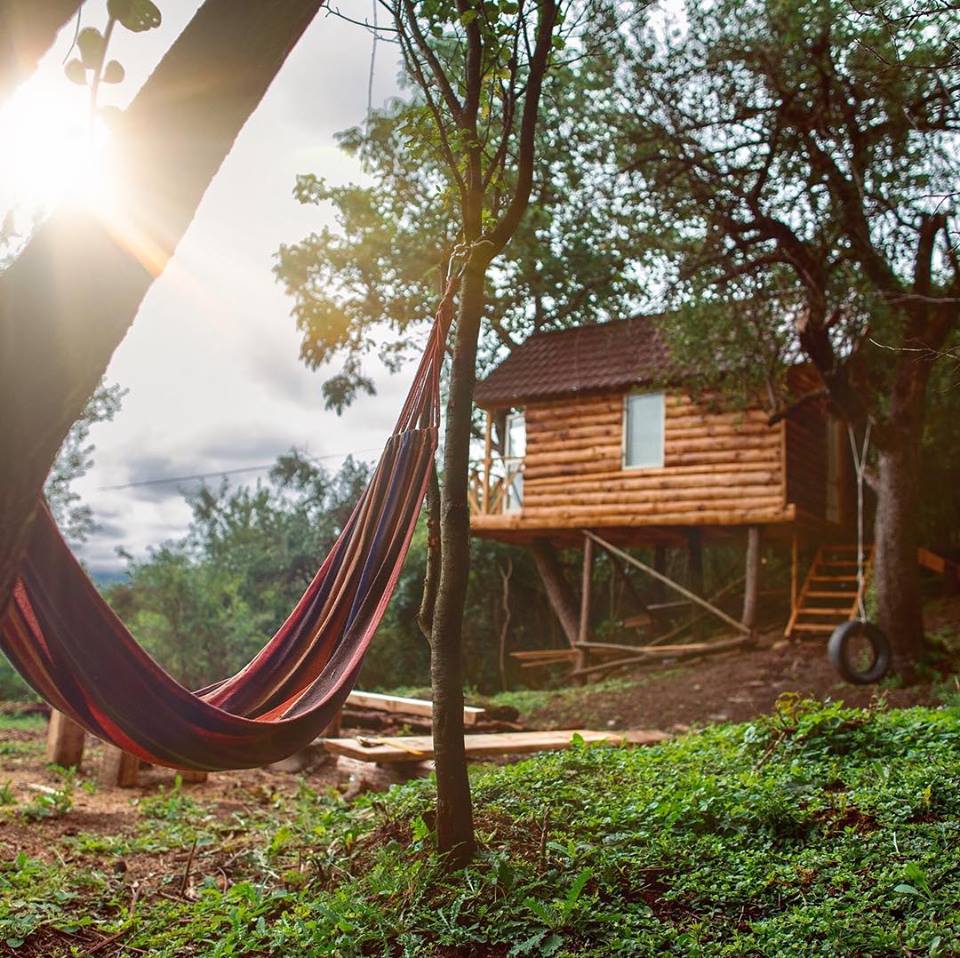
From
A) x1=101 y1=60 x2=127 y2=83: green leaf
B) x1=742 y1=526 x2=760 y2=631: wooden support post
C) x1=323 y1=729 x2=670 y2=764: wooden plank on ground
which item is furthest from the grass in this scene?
x1=742 y1=526 x2=760 y2=631: wooden support post

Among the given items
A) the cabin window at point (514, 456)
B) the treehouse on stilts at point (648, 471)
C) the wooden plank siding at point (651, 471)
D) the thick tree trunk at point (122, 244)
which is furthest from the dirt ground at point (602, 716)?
the cabin window at point (514, 456)

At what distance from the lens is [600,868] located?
10.5 ft

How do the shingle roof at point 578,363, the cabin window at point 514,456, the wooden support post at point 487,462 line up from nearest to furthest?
the shingle roof at point 578,363
the wooden support post at point 487,462
the cabin window at point 514,456

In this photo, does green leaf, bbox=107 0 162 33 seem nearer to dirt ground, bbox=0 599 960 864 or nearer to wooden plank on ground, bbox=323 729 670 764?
dirt ground, bbox=0 599 960 864

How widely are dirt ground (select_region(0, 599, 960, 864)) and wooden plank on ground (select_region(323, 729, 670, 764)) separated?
42 centimetres

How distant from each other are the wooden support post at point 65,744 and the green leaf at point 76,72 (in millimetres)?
5319

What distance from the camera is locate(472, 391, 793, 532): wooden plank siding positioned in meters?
12.1

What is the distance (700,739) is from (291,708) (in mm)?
3060

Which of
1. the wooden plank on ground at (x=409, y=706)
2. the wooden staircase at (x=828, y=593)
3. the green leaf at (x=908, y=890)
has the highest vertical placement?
the wooden staircase at (x=828, y=593)

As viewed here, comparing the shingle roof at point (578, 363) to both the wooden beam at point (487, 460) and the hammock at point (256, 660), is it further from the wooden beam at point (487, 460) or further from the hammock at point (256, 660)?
the hammock at point (256, 660)

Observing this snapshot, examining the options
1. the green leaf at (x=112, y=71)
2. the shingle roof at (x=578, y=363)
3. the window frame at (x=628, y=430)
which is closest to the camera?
the green leaf at (x=112, y=71)

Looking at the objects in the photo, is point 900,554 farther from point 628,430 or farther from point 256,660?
point 256,660

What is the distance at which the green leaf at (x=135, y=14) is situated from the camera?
2.26 metres

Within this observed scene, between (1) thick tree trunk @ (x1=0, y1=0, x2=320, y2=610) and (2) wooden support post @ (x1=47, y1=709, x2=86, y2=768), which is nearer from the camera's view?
(1) thick tree trunk @ (x1=0, y1=0, x2=320, y2=610)
